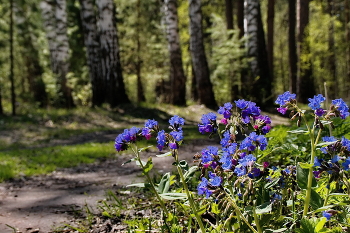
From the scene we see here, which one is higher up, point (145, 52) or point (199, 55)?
point (145, 52)

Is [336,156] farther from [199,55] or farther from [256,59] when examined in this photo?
[199,55]

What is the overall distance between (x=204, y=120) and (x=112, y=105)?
10124 mm

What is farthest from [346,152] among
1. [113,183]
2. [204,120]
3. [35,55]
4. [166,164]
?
[35,55]

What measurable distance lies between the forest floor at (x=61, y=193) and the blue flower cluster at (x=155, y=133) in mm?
949

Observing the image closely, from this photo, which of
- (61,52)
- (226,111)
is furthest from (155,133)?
(61,52)

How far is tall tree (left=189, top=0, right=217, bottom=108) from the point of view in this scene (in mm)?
11477

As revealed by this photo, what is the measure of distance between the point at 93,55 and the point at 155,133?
444 inches

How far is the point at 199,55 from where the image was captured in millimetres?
11758

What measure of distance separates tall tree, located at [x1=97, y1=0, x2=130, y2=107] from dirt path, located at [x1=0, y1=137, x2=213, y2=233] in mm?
6327

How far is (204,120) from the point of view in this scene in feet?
6.17

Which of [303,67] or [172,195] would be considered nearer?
[172,195]

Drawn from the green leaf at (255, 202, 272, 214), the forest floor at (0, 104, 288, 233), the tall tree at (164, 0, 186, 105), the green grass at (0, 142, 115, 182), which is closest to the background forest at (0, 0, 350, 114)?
the tall tree at (164, 0, 186, 105)

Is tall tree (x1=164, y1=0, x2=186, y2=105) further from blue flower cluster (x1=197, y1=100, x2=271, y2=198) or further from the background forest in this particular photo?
blue flower cluster (x1=197, y1=100, x2=271, y2=198)

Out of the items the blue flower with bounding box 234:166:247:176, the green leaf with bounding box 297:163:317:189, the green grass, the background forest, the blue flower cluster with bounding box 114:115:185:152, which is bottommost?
the green grass
